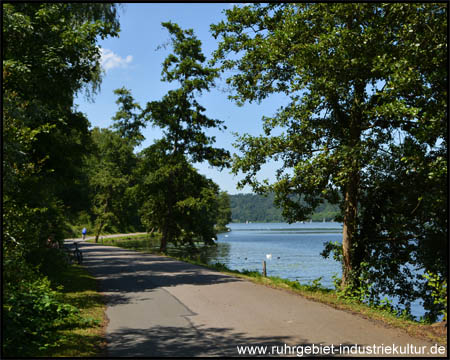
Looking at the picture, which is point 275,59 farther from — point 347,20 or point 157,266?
point 157,266

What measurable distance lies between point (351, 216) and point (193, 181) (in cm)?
1716

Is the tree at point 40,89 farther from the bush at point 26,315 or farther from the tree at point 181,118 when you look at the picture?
the tree at point 181,118

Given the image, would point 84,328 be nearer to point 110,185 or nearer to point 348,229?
point 348,229

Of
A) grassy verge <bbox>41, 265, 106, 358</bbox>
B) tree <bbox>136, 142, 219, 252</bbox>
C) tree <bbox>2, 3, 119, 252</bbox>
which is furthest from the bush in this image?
tree <bbox>136, 142, 219, 252</bbox>

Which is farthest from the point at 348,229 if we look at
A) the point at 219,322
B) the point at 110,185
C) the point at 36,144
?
the point at 110,185

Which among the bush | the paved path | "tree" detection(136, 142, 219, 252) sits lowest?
the paved path

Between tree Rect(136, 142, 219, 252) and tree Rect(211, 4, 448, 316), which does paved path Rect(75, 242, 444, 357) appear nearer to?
tree Rect(211, 4, 448, 316)

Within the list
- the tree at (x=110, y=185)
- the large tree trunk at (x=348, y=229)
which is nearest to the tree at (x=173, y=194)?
the tree at (x=110, y=185)

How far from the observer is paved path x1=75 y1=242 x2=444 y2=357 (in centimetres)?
731

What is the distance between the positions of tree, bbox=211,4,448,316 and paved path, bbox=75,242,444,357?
350 centimetres

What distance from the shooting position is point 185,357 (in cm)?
662

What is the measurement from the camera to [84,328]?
8.41m

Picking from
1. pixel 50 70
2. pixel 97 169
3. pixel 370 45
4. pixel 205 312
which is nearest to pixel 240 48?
pixel 370 45

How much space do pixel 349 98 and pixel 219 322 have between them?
8.53 m
